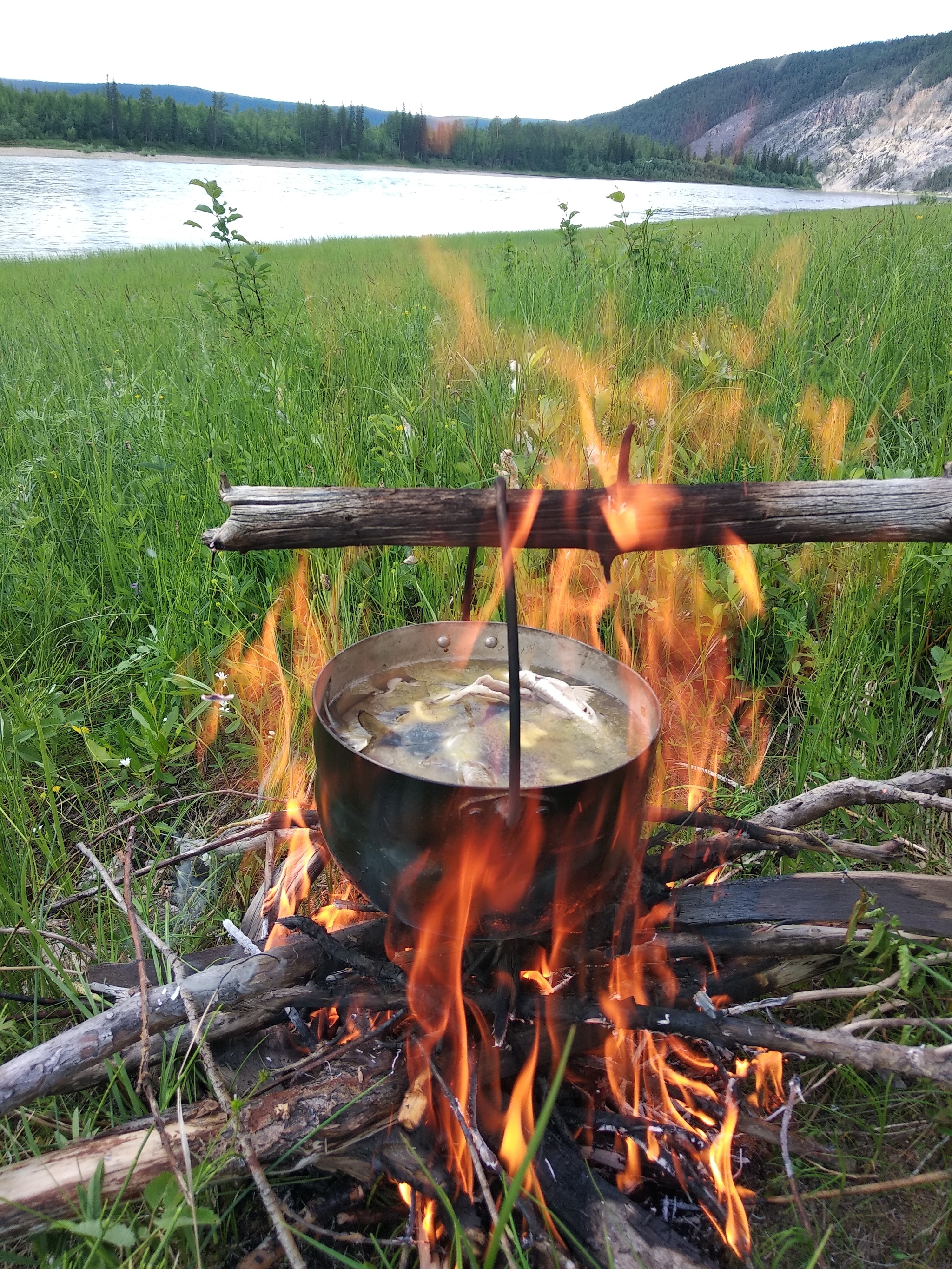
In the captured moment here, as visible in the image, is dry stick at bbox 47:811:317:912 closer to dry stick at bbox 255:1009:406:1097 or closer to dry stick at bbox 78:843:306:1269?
dry stick at bbox 78:843:306:1269

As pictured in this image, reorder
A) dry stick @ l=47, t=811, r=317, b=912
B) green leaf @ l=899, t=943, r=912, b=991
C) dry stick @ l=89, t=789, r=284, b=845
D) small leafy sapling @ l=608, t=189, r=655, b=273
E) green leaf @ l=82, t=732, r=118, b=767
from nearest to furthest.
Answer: green leaf @ l=899, t=943, r=912, b=991 < dry stick @ l=47, t=811, r=317, b=912 < dry stick @ l=89, t=789, r=284, b=845 < green leaf @ l=82, t=732, r=118, b=767 < small leafy sapling @ l=608, t=189, r=655, b=273

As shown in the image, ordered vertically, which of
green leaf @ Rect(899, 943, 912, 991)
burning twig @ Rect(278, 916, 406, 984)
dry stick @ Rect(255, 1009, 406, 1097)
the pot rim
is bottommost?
dry stick @ Rect(255, 1009, 406, 1097)

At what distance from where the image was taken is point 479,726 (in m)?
1.93

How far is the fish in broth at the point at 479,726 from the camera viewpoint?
1.78 m

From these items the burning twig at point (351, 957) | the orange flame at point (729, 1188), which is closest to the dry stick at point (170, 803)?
the burning twig at point (351, 957)

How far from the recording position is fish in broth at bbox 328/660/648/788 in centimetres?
178

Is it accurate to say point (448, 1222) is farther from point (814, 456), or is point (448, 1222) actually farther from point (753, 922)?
point (814, 456)

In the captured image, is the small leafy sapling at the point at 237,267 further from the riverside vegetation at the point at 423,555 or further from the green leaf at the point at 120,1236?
the green leaf at the point at 120,1236

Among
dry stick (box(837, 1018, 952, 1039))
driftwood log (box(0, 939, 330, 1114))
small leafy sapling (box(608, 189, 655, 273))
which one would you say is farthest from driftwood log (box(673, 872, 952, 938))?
small leafy sapling (box(608, 189, 655, 273))

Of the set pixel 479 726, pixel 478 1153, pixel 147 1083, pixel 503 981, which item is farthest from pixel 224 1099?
pixel 479 726

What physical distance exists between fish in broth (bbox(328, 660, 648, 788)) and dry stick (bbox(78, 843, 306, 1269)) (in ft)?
2.28

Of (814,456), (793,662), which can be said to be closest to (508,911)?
(793,662)

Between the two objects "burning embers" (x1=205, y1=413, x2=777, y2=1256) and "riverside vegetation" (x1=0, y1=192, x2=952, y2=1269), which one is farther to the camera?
"riverside vegetation" (x1=0, y1=192, x2=952, y2=1269)

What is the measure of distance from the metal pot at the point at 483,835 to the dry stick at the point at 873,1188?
2.32 feet
